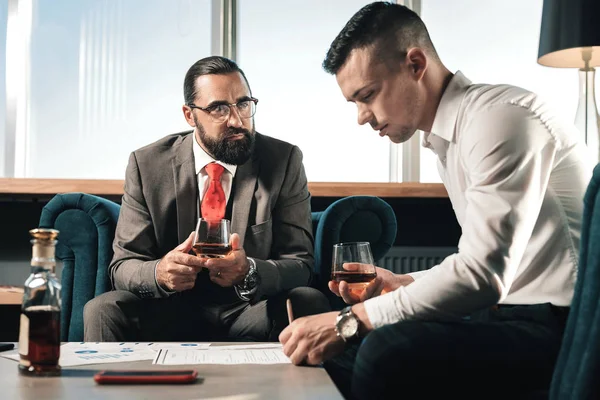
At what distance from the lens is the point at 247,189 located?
2.29m

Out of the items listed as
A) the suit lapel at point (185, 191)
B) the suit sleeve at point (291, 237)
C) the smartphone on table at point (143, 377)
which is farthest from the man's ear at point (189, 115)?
the smartphone on table at point (143, 377)

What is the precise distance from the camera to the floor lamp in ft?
8.73

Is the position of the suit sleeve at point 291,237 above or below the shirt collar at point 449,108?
below

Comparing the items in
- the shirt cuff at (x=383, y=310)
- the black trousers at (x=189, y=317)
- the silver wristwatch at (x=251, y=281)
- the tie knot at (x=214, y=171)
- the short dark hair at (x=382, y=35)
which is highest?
the short dark hair at (x=382, y=35)

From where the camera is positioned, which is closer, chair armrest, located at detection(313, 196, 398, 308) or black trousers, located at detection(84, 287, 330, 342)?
black trousers, located at detection(84, 287, 330, 342)

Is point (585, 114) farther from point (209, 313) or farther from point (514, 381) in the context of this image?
point (514, 381)

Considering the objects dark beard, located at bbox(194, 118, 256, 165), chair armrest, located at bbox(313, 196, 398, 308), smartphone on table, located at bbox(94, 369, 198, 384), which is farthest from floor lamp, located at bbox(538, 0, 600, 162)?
smartphone on table, located at bbox(94, 369, 198, 384)

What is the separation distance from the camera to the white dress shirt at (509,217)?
1199 millimetres

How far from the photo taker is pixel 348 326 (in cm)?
127

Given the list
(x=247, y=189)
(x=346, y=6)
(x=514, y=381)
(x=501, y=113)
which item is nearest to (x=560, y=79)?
(x=346, y=6)

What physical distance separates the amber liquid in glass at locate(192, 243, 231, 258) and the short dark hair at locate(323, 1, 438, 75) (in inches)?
19.4

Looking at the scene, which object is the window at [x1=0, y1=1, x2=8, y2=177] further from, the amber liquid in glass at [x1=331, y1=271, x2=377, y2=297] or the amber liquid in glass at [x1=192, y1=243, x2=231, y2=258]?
the amber liquid in glass at [x1=331, y1=271, x2=377, y2=297]

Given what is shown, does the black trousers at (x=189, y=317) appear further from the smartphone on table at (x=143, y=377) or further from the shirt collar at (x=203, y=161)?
the smartphone on table at (x=143, y=377)

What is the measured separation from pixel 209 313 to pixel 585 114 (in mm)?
1764
